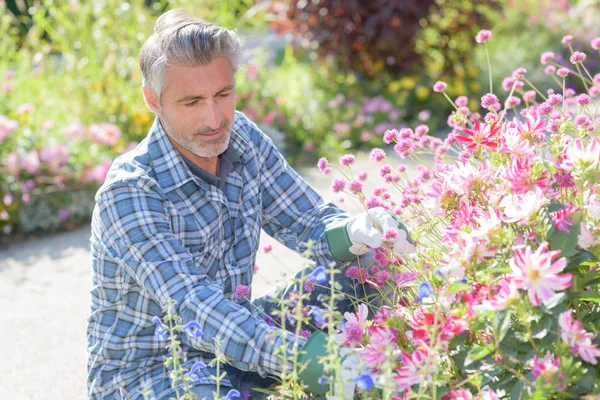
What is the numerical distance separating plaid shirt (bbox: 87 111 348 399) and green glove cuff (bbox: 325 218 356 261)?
0.05 m

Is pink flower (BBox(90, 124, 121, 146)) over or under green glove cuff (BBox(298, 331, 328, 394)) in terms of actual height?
over

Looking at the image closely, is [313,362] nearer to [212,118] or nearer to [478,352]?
[478,352]

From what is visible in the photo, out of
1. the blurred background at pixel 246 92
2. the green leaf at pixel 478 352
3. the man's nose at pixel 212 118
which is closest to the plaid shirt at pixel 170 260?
the man's nose at pixel 212 118

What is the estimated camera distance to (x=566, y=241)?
1624 millimetres

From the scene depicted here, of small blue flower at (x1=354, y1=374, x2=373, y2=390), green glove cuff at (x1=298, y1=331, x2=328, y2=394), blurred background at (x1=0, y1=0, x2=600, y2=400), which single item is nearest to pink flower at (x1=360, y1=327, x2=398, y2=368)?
small blue flower at (x1=354, y1=374, x2=373, y2=390)

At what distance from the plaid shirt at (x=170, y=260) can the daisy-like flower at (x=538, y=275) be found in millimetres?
649

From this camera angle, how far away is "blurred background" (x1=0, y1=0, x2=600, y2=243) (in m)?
Answer: 4.84

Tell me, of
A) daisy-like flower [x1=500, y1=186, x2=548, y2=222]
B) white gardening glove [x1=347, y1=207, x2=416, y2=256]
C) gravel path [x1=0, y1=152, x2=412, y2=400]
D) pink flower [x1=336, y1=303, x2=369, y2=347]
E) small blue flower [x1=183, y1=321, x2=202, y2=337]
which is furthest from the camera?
gravel path [x1=0, y1=152, x2=412, y2=400]

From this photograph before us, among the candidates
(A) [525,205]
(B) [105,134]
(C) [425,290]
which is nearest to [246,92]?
(B) [105,134]

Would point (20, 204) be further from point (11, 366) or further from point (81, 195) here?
point (11, 366)

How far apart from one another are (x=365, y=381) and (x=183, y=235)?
87 centimetres

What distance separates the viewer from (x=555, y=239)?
1.64 m

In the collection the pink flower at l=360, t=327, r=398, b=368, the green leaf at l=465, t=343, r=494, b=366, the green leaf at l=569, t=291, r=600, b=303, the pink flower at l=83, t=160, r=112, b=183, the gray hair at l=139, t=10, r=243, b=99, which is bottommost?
the pink flower at l=83, t=160, r=112, b=183

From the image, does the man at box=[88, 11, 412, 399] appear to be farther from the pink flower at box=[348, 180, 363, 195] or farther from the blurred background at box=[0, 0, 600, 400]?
the blurred background at box=[0, 0, 600, 400]
